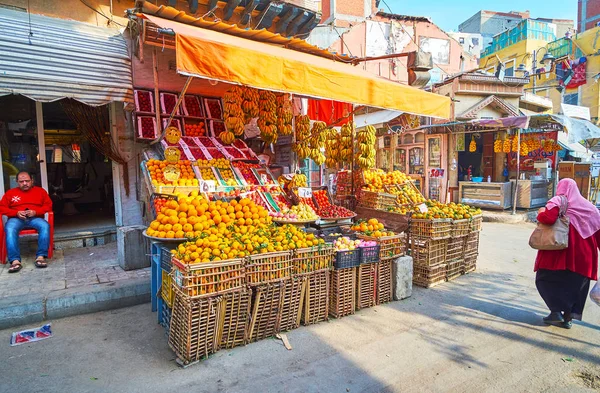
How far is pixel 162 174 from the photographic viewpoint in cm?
609

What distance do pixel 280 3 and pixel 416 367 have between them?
8631mm

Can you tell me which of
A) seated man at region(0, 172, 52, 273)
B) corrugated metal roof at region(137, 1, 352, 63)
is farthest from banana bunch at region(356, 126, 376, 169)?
seated man at region(0, 172, 52, 273)

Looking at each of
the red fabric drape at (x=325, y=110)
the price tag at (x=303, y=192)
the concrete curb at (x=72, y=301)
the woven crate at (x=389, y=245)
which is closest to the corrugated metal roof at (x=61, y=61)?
the concrete curb at (x=72, y=301)

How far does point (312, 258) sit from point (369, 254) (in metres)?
0.94

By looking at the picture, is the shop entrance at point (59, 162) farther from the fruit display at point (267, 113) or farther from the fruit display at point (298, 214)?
the fruit display at point (298, 214)

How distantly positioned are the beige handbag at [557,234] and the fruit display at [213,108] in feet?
22.4

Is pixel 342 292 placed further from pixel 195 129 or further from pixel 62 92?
pixel 62 92

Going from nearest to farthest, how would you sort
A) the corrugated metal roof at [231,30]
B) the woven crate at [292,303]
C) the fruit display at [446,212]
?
1. the woven crate at [292,303]
2. the corrugated metal roof at [231,30]
3. the fruit display at [446,212]

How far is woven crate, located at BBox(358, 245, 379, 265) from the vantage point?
15.0 ft

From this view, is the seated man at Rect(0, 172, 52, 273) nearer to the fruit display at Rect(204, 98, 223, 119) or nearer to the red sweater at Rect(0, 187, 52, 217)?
the red sweater at Rect(0, 187, 52, 217)

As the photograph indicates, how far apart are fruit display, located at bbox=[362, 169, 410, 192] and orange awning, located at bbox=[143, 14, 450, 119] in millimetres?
2013

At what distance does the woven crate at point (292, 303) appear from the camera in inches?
157

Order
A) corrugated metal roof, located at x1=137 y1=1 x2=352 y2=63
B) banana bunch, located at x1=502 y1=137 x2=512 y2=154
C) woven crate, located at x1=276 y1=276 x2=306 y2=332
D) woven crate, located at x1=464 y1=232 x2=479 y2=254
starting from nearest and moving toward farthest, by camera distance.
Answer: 1. woven crate, located at x1=276 y1=276 x2=306 y2=332
2. corrugated metal roof, located at x1=137 y1=1 x2=352 y2=63
3. woven crate, located at x1=464 y1=232 x2=479 y2=254
4. banana bunch, located at x1=502 y1=137 x2=512 y2=154

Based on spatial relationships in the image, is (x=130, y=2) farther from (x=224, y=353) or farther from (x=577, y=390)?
(x=577, y=390)
